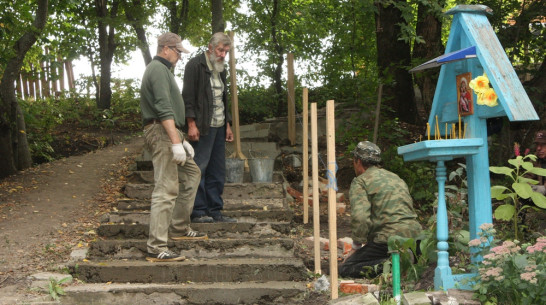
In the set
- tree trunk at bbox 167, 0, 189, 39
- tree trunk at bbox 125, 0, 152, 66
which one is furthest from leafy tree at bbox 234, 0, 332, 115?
tree trunk at bbox 125, 0, 152, 66

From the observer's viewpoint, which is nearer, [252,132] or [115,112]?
[252,132]

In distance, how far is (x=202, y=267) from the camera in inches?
220

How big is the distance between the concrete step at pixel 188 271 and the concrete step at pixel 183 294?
7.3 inches

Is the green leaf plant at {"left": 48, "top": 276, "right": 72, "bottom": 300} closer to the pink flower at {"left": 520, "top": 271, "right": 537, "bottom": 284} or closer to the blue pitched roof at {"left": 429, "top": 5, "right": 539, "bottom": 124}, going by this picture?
the blue pitched roof at {"left": 429, "top": 5, "right": 539, "bottom": 124}

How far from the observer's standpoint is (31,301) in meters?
4.88

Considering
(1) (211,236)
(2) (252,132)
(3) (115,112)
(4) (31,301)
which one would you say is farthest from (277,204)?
(3) (115,112)

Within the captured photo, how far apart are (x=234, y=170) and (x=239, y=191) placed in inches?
17.6

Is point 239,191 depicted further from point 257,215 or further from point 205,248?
point 205,248

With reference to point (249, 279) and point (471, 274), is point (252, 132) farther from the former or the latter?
point (471, 274)

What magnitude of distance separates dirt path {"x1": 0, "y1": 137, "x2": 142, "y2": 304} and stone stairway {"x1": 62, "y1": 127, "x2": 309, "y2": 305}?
35cm

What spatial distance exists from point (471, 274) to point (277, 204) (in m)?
3.43

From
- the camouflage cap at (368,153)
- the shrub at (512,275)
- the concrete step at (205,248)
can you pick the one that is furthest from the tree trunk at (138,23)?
the shrub at (512,275)

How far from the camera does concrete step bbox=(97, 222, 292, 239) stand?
641 centimetres

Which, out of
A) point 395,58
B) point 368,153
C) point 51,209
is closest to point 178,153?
point 368,153
